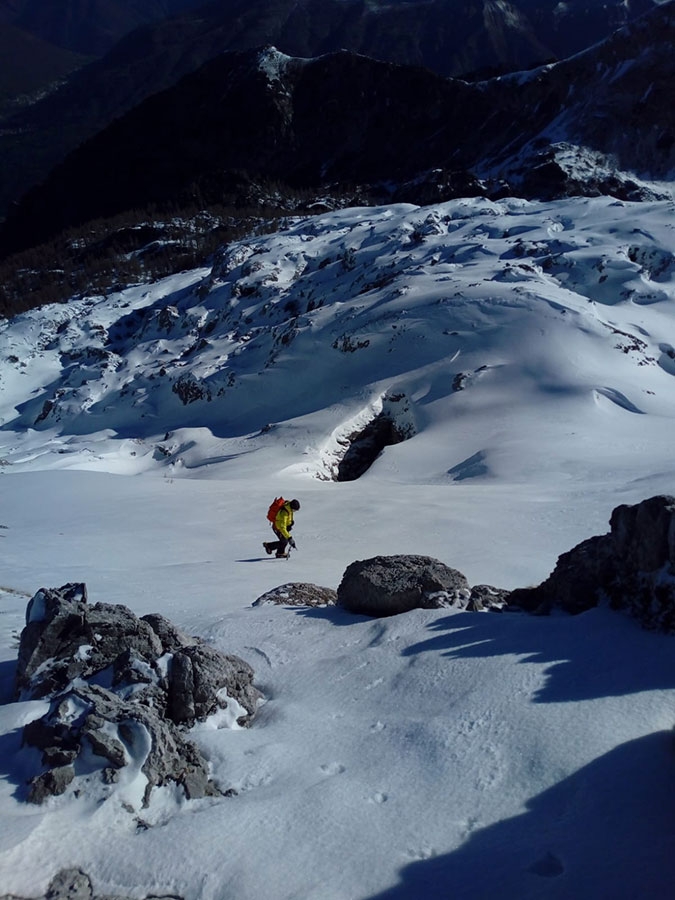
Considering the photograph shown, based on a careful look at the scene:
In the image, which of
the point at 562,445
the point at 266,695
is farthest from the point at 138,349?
the point at 266,695

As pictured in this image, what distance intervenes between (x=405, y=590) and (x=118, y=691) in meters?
2.81

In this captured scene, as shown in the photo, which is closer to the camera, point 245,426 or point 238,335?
point 245,426

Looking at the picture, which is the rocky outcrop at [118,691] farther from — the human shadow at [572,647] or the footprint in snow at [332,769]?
the human shadow at [572,647]

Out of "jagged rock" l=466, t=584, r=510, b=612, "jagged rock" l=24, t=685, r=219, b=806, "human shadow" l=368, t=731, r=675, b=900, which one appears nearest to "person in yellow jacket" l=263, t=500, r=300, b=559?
"jagged rock" l=466, t=584, r=510, b=612


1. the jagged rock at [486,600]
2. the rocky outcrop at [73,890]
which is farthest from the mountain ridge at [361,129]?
the rocky outcrop at [73,890]

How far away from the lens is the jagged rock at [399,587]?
6.37 m

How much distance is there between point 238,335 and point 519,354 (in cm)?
1903

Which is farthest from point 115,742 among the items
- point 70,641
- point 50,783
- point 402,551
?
point 402,551

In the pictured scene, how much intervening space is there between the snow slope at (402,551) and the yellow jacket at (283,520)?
479 mm

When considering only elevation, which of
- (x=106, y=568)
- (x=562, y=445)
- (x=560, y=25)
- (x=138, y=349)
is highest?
(x=560, y=25)

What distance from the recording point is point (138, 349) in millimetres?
45938

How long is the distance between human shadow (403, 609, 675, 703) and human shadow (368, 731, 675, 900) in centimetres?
64

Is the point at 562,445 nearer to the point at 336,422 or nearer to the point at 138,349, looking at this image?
the point at 336,422

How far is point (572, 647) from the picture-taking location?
486 cm
